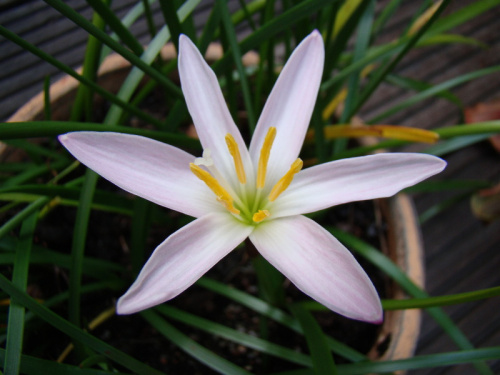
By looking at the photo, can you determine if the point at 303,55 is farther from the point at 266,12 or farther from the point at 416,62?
the point at 416,62

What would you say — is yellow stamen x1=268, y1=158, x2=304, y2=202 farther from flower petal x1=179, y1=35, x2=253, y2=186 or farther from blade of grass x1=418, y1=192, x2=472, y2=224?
blade of grass x1=418, y1=192, x2=472, y2=224

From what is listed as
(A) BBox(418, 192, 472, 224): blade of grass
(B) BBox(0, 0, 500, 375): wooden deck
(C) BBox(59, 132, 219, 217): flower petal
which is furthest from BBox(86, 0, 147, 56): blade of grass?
(A) BBox(418, 192, 472, 224): blade of grass

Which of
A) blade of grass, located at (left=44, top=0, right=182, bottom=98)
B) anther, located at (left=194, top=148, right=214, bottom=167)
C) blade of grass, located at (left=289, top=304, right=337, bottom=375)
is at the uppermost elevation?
blade of grass, located at (left=44, top=0, right=182, bottom=98)

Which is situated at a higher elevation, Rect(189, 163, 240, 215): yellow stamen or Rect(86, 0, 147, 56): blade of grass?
Rect(86, 0, 147, 56): blade of grass

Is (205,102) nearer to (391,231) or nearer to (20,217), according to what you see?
(20,217)

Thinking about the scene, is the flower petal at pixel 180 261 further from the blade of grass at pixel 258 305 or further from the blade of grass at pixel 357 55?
the blade of grass at pixel 357 55

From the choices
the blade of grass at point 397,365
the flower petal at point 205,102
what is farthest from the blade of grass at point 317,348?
the flower petal at point 205,102

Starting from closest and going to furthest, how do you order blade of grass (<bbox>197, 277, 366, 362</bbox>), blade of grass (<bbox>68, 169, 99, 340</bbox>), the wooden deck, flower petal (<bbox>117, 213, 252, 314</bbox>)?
flower petal (<bbox>117, 213, 252, 314</bbox>)
blade of grass (<bbox>68, 169, 99, 340</bbox>)
blade of grass (<bbox>197, 277, 366, 362</bbox>)
the wooden deck
